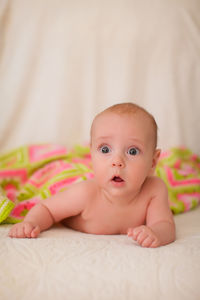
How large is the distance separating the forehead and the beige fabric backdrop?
710 millimetres

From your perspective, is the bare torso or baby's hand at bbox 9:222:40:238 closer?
baby's hand at bbox 9:222:40:238

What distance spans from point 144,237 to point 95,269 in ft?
0.63

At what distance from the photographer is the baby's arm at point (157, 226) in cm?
95

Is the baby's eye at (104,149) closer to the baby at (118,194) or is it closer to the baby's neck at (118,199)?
the baby at (118,194)

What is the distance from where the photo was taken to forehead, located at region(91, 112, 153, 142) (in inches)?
40.8

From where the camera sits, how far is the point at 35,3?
5.74 ft

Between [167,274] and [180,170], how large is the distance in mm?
839

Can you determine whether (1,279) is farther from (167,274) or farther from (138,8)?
(138,8)

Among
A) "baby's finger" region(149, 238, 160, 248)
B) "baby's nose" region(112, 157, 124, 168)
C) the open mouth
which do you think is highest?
"baby's nose" region(112, 157, 124, 168)

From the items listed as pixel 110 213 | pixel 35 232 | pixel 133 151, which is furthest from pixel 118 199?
pixel 35 232

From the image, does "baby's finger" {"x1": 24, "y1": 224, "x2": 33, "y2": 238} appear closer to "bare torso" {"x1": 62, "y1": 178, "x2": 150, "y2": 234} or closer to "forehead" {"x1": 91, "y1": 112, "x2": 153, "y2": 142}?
"bare torso" {"x1": 62, "y1": 178, "x2": 150, "y2": 234}

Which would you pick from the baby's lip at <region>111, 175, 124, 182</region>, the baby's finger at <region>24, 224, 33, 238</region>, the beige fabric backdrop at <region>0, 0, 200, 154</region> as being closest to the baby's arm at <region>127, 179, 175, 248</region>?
the baby's lip at <region>111, 175, 124, 182</region>

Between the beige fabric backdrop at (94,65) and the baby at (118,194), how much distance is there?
675 millimetres

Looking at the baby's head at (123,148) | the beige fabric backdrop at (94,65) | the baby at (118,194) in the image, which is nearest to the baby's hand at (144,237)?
the baby at (118,194)
